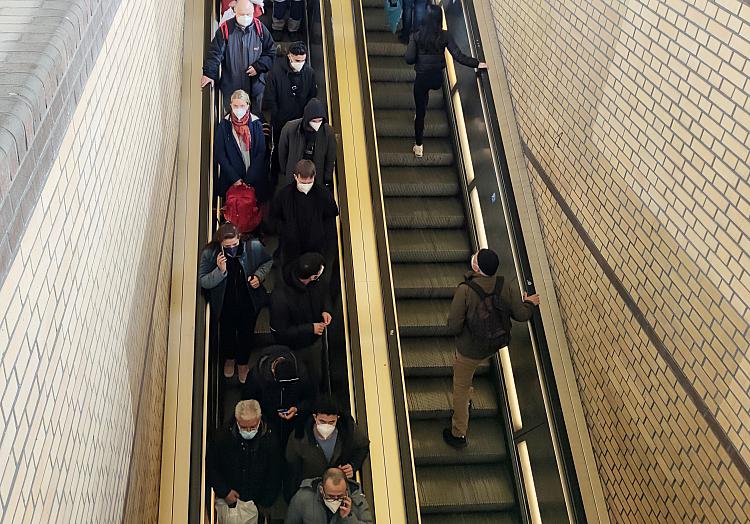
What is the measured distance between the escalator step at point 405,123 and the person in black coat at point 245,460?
13.7 feet

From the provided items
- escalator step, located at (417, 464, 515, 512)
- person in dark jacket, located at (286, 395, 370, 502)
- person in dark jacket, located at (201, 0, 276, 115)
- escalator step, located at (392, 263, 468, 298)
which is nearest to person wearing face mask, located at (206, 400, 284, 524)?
person in dark jacket, located at (286, 395, 370, 502)

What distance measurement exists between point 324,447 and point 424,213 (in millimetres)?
3286

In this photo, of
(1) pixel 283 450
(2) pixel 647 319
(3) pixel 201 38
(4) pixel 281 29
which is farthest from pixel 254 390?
(4) pixel 281 29

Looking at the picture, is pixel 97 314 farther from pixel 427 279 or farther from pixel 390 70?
pixel 390 70

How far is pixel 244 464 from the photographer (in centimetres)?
481

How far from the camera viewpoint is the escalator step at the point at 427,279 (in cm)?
723

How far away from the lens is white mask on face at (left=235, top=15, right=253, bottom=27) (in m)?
6.69

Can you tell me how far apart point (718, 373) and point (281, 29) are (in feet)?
19.6

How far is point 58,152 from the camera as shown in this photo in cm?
254

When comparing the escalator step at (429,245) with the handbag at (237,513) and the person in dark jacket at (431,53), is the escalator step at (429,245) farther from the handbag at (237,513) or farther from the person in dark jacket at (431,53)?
the handbag at (237,513)

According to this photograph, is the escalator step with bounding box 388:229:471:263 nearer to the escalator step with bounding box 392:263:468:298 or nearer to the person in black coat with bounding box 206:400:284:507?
the escalator step with bounding box 392:263:468:298

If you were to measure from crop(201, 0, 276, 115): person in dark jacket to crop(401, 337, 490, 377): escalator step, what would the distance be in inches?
98.8

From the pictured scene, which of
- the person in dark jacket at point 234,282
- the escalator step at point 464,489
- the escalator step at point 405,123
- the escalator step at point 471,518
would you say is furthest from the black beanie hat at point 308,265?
the escalator step at point 405,123

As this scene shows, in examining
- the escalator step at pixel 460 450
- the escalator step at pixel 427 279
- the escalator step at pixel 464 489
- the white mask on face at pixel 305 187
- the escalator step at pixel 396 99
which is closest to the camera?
the white mask on face at pixel 305 187
